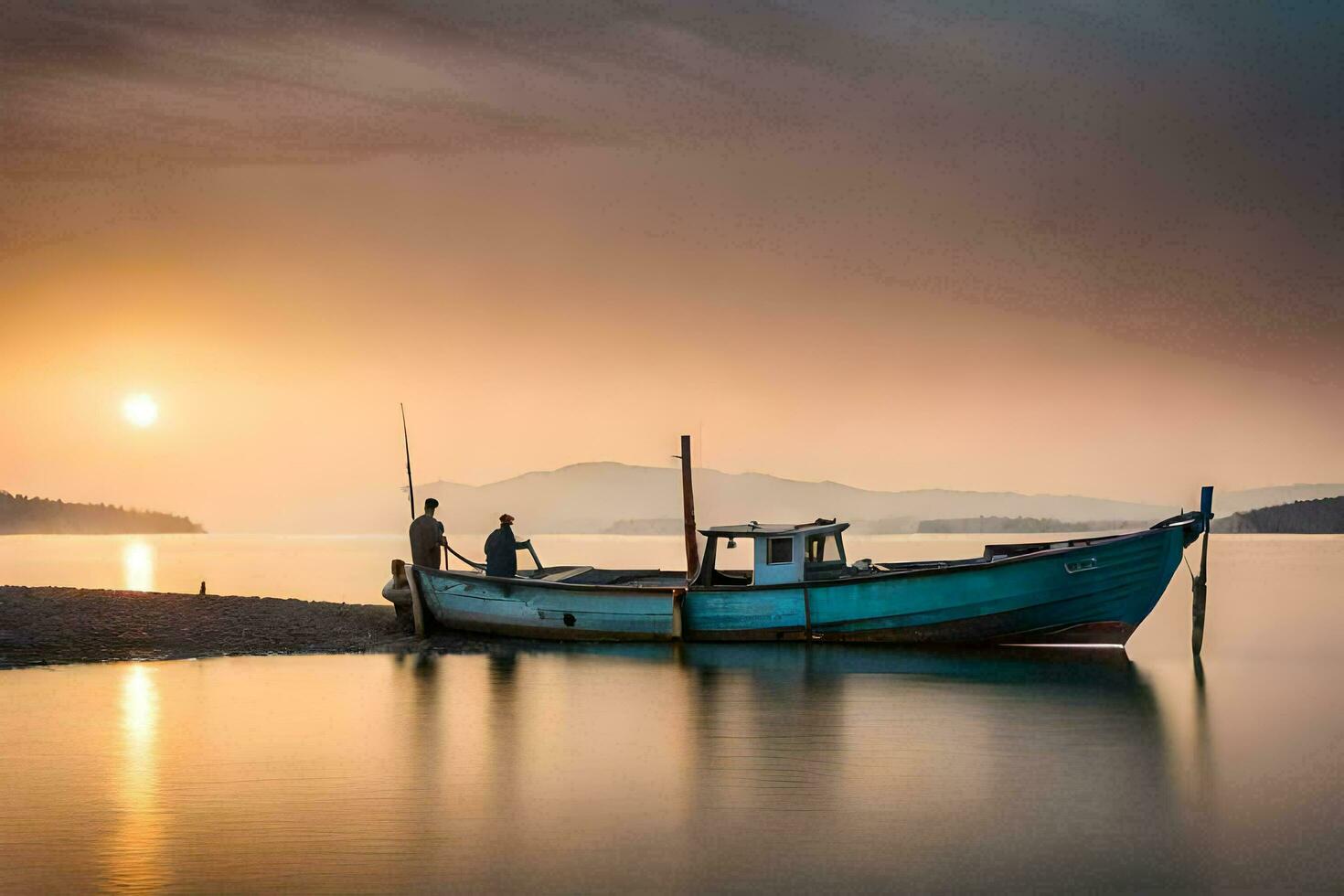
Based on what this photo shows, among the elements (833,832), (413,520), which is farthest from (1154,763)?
(413,520)

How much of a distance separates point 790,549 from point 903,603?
2.31 metres

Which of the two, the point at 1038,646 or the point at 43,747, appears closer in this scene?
the point at 43,747

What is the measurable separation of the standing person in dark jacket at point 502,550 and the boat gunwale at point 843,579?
0.32 metres

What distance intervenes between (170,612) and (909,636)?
14.8m

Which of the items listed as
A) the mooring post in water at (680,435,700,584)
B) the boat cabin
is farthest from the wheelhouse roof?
the mooring post in water at (680,435,700,584)

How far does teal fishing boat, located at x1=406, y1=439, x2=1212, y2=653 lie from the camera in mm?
24344

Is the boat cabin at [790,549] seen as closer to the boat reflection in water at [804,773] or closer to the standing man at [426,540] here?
the boat reflection in water at [804,773]

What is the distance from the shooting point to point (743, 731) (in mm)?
17328

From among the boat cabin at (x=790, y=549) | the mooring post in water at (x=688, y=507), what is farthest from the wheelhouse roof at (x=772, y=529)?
the mooring post in water at (x=688, y=507)

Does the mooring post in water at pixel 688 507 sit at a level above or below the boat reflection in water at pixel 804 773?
above

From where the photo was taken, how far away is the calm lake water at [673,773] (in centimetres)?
1035

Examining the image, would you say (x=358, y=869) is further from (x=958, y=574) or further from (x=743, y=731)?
(x=958, y=574)

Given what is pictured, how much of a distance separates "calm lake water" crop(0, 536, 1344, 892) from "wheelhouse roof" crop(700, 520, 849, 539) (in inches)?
89.9

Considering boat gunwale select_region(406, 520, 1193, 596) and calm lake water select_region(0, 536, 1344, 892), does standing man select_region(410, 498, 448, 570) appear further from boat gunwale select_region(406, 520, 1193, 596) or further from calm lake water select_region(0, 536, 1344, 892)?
calm lake water select_region(0, 536, 1344, 892)
